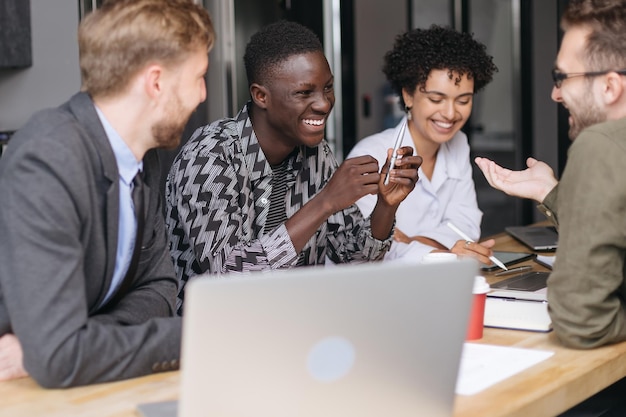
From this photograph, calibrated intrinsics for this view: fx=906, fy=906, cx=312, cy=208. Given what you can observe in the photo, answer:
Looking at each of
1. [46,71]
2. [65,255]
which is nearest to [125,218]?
[65,255]

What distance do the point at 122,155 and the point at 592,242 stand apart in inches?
35.1

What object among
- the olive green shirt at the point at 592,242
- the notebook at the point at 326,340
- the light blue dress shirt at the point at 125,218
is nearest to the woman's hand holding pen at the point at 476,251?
the olive green shirt at the point at 592,242

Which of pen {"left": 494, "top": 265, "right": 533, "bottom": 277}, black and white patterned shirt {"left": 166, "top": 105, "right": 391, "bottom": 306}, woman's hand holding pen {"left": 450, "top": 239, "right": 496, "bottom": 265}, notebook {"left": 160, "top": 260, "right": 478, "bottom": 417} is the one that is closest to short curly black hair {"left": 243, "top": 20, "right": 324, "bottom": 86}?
black and white patterned shirt {"left": 166, "top": 105, "right": 391, "bottom": 306}

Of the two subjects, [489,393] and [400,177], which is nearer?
[489,393]

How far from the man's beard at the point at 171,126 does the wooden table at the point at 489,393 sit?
453mm

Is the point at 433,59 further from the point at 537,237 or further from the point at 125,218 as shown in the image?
the point at 125,218

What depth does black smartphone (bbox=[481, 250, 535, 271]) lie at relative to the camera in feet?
8.09

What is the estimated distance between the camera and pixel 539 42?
6242 mm

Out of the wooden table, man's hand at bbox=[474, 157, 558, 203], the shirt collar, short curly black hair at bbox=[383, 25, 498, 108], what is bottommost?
the wooden table

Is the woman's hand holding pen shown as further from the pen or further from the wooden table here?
the wooden table

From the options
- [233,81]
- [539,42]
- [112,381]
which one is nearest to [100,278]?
[112,381]

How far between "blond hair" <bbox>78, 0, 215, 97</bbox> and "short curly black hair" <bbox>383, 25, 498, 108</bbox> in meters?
1.51

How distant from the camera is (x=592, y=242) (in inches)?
65.5

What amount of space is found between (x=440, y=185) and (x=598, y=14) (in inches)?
51.5
